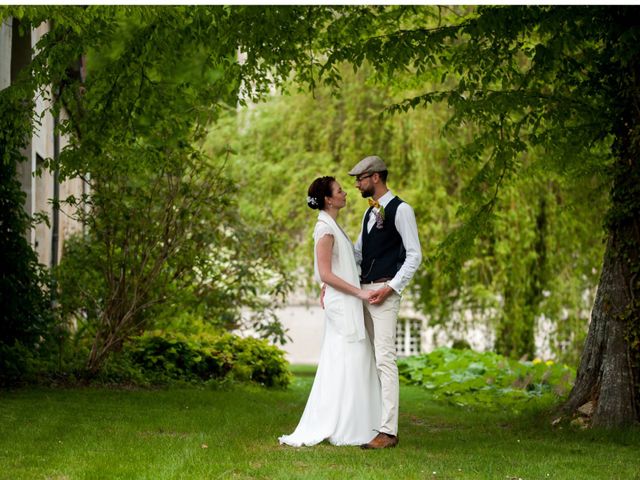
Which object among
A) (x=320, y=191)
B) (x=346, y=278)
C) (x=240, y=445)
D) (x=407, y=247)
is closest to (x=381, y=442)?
(x=240, y=445)

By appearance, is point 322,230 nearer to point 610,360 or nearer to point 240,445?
point 240,445

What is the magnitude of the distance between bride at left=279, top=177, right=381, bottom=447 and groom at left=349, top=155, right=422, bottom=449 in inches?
5.2

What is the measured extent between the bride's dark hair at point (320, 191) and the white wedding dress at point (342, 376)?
12cm

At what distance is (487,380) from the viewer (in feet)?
53.5

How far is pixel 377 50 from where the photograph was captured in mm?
10516

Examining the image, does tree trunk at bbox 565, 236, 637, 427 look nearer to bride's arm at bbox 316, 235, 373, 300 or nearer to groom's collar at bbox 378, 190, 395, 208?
groom's collar at bbox 378, 190, 395, 208

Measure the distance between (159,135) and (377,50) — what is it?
146 inches

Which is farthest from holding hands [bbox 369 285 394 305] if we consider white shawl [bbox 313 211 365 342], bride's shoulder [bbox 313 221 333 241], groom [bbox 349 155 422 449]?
bride's shoulder [bbox 313 221 333 241]

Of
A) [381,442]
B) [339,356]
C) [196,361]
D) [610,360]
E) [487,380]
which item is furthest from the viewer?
[487,380]

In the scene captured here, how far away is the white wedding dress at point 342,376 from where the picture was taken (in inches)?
328

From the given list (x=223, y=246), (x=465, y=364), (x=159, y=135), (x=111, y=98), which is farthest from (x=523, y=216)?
(x=111, y=98)

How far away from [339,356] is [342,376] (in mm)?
161

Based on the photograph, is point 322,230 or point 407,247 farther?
point 322,230

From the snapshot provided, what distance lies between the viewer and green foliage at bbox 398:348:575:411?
14.3 metres
